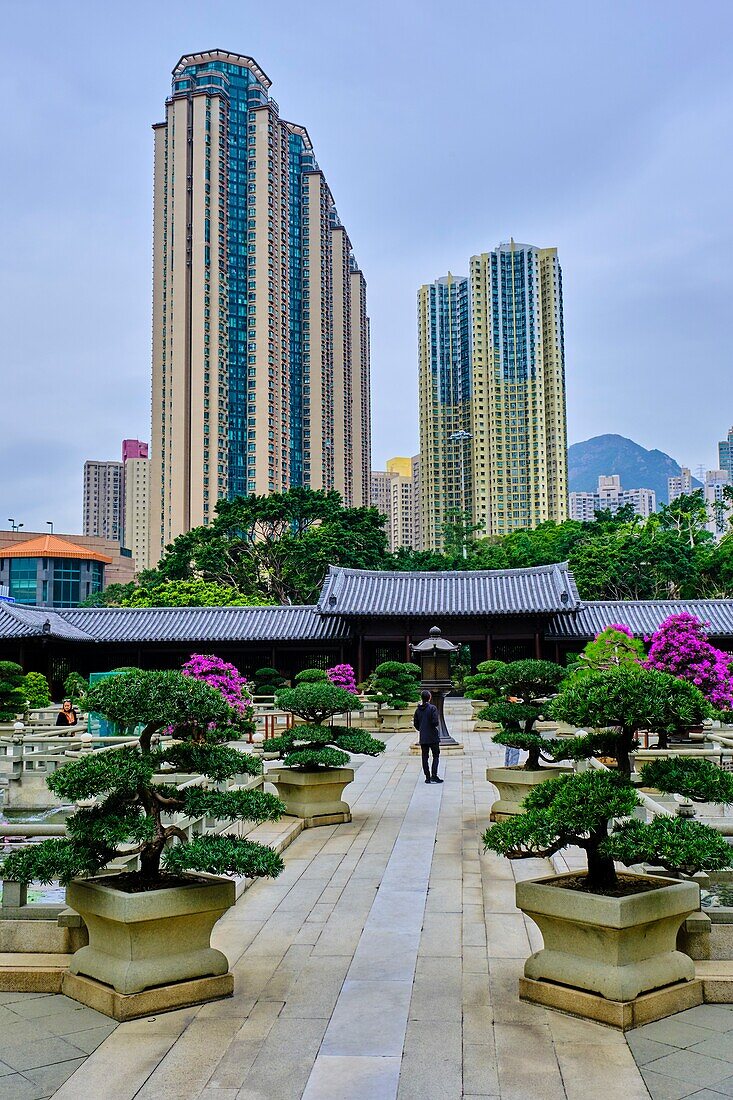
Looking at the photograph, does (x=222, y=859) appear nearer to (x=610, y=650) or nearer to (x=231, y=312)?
(x=610, y=650)

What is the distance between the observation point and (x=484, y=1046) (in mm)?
4492

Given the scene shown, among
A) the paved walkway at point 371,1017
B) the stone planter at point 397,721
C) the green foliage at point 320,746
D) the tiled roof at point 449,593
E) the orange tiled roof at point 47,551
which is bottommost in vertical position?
the stone planter at point 397,721

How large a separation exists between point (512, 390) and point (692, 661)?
8780 centimetres

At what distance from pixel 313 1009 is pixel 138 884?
1285 mm

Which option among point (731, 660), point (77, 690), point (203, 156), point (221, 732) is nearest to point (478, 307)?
point (203, 156)

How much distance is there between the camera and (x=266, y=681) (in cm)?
3136

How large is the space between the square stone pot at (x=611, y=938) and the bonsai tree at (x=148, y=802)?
63.7 inches

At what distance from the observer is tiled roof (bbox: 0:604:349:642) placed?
34.7 metres

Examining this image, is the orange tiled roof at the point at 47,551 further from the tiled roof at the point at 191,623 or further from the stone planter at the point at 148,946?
the stone planter at the point at 148,946

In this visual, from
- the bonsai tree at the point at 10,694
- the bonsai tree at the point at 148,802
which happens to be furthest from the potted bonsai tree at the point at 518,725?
the bonsai tree at the point at 10,694

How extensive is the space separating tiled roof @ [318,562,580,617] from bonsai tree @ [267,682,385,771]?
22.3 metres

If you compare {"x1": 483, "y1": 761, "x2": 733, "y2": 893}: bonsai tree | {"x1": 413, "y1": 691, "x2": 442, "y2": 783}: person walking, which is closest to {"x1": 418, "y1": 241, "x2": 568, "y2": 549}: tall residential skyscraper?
{"x1": 413, "y1": 691, "x2": 442, "y2": 783}: person walking

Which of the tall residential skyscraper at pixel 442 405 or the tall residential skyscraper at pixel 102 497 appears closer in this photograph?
the tall residential skyscraper at pixel 442 405

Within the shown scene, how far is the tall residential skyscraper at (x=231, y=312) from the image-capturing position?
286 feet
